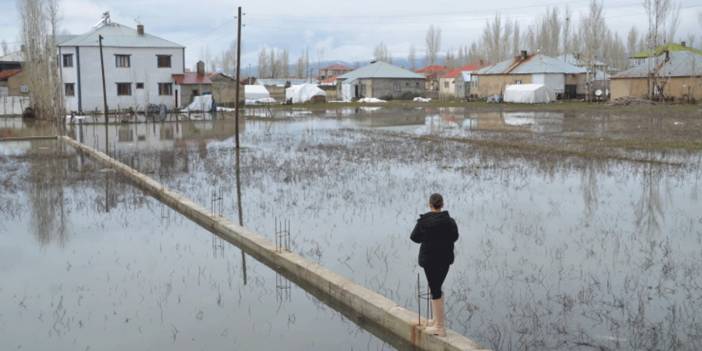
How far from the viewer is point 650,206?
13414 mm

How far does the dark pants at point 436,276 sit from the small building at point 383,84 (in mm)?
72860

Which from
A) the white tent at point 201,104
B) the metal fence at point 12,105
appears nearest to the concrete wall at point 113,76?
the white tent at point 201,104

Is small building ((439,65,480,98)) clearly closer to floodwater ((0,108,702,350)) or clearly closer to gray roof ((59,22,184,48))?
gray roof ((59,22,184,48))

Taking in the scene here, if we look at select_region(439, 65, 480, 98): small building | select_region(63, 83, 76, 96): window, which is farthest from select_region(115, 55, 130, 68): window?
select_region(439, 65, 480, 98): small building

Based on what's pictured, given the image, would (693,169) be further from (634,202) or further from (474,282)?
(474,282)

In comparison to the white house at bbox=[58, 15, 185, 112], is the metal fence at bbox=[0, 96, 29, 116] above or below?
below

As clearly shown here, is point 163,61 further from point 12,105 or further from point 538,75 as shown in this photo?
point 538,75

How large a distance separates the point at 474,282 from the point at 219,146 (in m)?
19.5

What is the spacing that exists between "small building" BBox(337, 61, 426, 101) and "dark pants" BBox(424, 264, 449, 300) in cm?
7286

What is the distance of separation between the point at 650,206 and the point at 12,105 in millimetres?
56120

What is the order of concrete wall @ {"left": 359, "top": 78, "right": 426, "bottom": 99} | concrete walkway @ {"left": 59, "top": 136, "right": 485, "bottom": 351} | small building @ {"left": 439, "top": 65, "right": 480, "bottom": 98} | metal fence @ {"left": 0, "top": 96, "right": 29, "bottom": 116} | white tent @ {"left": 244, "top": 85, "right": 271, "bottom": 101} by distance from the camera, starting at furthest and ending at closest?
1. small building @ {"left": 439, "top": 65, "right": 480, "bottom": 98}
2. concrete wall @ {"left": 359, "top": 78, "right": 426, "bottom": 99}
3. white tent @ {"left": 244, "top": 85, "right": 271, "bottom": 101}
4. metal fence @ {"left": 0, "top": 96, "right": 29, "bottom": 116}
5. concrete walkway @ {"left": 59, "top": 136, "right": 485, "bottom": 351}

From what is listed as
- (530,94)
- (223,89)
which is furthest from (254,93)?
(530,94)

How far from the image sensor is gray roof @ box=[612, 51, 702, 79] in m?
55.4

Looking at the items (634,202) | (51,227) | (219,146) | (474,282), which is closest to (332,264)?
(474,282)
